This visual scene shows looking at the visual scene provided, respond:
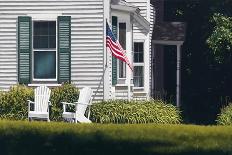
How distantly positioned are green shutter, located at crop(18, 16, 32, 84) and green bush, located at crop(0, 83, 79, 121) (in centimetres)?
56

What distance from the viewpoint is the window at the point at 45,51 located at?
1983 cm

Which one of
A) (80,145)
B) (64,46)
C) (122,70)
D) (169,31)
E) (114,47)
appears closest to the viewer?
(80,145)

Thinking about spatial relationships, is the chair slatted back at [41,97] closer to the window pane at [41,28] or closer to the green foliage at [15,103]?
the green foliage at [15,103]

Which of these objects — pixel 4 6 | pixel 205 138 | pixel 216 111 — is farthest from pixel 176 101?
pixel 205 138

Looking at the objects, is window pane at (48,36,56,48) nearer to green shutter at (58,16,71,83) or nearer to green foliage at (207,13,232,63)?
green shutter at (58,16,71,83)

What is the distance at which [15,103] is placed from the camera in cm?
1920

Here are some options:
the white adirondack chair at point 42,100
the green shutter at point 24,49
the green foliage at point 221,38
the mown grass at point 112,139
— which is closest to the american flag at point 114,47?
the white adirondack chair at point 42,100

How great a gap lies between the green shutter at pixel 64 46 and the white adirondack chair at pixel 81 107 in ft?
4.44

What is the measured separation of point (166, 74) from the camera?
93.4ft

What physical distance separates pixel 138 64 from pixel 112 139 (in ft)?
34.5

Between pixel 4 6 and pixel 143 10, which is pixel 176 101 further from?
pixel 4 6

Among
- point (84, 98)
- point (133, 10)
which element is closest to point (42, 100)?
point (84, 98)

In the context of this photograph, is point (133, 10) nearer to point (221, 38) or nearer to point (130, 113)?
point (221, 38)

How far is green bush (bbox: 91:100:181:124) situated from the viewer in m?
18.6
